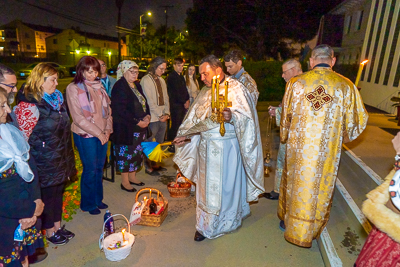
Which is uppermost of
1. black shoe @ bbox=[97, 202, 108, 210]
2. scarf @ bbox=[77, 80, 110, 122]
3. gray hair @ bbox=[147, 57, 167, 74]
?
gray hair @ bbox=[147, 57, 167, 74]

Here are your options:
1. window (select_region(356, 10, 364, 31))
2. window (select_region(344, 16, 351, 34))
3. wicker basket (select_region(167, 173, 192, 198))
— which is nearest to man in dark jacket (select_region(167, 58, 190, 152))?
wicker basket (select_region(167, 173, 192, 198))

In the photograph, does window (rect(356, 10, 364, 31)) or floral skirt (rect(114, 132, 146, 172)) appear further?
window (rect(356, 10, 364, 31))

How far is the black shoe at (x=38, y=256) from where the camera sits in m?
3.09

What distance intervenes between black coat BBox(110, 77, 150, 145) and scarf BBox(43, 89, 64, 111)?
1268 millimetres

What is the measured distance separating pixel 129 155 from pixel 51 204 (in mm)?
1604

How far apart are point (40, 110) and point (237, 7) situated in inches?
857

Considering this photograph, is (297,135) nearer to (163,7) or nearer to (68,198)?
(68,198)

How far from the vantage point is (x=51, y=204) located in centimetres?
330

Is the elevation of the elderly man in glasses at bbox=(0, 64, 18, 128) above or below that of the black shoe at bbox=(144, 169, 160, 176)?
above

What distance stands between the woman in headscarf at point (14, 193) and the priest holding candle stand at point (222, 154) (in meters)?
1.72

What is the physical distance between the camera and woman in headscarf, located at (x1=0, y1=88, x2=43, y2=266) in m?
2.11

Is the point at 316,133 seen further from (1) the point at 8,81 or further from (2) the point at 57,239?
(2) the point at 57,239

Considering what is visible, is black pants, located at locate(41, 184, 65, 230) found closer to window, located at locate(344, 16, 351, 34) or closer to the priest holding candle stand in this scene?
the priest holding candle stand

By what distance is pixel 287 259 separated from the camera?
10.7 ft
